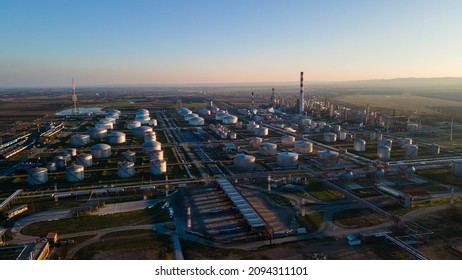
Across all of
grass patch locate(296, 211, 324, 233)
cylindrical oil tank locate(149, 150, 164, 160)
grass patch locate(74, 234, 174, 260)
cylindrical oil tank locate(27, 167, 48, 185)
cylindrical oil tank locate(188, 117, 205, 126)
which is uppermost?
cylindrical oil tank locate(188, 117, 205, 126)

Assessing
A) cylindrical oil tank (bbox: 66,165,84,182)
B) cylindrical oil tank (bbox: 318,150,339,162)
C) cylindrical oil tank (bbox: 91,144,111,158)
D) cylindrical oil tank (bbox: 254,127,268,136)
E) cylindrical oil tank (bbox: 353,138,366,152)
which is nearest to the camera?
cylindrical oil tank (bbox: 66,165,84,182)

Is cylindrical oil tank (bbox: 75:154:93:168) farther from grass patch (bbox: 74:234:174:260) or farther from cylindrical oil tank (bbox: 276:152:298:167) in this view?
cylindrical oil tank (bbox: 276:152:298:167)

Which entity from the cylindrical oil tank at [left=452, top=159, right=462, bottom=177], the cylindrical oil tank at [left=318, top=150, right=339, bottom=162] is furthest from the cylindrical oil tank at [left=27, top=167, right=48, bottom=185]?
the cylindrical oil tank at [left=452, top=159, right=462, bottom=177]

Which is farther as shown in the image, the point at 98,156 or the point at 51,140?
the point at 51,140

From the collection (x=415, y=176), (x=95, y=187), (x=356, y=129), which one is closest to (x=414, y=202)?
(x=415, y=176)

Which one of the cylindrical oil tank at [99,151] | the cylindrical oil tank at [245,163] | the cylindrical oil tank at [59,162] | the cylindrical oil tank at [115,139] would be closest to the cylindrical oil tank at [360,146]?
the cylindrical oil tank at [245,163]

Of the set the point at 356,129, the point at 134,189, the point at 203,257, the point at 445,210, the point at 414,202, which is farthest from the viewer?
the point at 356,129

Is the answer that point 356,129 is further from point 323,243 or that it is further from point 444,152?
point 323,243

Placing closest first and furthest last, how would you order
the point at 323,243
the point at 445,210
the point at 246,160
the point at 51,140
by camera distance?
the point at 323,243 < the point at 445,210 < the point at 246,160 < the point at 51,140
